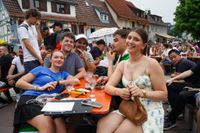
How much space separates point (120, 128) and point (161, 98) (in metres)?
0.58

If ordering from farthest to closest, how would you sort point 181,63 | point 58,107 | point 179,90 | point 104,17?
point 104,17 → point 181,63 → point 179,90 → point 58,107

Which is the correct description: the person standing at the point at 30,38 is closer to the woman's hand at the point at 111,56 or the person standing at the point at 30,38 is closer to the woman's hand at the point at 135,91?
the woman's hand at the point at 111,56

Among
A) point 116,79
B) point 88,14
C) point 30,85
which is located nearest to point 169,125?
point 116,79

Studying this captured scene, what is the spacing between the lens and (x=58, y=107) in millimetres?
3096

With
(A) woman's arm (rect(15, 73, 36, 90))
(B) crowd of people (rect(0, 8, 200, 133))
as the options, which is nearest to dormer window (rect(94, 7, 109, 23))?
(B) crowd of people (rect(0, 8, 200, 133))

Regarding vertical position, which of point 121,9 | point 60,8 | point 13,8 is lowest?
point 13,8

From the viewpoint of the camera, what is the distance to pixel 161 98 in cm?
347

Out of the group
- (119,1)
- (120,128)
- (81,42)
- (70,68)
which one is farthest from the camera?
(119,1)

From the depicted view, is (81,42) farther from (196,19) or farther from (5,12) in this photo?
(196,19)

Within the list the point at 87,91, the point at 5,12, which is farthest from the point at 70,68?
the point at 5,12

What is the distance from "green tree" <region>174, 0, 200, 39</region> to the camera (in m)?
36.1

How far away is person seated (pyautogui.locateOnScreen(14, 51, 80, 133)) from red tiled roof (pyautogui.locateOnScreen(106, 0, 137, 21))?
139 ft

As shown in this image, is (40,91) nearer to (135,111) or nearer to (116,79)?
(116,79)

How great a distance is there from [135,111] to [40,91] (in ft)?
4.66
